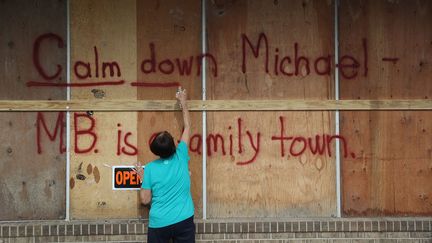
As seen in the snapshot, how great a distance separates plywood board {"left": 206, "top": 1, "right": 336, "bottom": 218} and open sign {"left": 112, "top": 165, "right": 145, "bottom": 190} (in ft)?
2.85

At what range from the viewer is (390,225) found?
6.07 meters

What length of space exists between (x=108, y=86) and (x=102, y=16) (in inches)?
30.2

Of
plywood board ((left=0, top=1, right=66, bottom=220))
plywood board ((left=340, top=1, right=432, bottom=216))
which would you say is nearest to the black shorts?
plywood board ((left=0, top=1, right=66, bottom=220))

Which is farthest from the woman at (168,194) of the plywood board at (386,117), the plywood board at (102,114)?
the plywood board at (386,117)

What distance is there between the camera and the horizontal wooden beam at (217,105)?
598 cm

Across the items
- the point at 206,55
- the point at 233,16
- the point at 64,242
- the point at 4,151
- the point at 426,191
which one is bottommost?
the point at 64,242

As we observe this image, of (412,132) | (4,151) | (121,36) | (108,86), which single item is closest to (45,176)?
(4,151)

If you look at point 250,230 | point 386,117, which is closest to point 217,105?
point 250,230

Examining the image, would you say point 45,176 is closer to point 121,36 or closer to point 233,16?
point 121,36

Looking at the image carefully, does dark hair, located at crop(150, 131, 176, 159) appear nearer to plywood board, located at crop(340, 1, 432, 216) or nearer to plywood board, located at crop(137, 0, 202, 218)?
plywood board, located at crop(137, 0, 202, 218)

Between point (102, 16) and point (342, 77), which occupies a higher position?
point (102, 16)

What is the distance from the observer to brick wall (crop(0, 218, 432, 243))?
5.93 meters

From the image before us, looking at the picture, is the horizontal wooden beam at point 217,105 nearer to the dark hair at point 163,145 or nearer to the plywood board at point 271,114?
the plywood board at point 271,114

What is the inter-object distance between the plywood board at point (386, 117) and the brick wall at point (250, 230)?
0.18 meters
